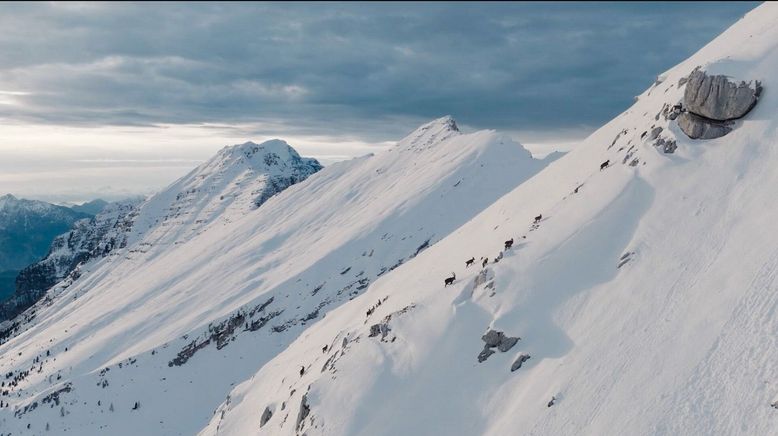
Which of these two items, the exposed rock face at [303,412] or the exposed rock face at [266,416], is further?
the exposed rock face at [266,416]

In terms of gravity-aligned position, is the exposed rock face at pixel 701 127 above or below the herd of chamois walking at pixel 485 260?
above

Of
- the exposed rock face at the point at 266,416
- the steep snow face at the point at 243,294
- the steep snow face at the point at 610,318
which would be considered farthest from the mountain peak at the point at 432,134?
the exposed rock face at the point at 266,416

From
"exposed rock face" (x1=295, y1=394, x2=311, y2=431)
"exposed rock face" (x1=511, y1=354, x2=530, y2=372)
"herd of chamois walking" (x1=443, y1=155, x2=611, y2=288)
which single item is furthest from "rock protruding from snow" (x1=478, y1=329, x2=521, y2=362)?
"exposed rock face" (x1=295, y1=394, x2=311, y2=431)

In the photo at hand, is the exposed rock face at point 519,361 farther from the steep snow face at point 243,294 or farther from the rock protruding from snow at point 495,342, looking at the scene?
the steep snow face at point 243,294

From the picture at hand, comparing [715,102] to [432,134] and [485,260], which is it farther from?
[432,134]

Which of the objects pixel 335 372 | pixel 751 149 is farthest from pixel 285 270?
pixel 751 149
